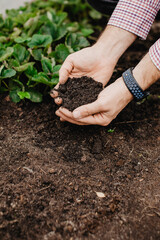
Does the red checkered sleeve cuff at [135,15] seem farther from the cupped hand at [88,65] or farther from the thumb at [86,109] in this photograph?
the thumb at [86,109]

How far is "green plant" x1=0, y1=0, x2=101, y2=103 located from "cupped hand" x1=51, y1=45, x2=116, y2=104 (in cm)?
14

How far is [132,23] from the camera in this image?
192cm

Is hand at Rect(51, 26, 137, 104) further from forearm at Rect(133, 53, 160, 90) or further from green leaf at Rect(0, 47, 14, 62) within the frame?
green leaf at Rect(0, 47, 14, 62)

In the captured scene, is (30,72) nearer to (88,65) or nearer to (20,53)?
(20,53)

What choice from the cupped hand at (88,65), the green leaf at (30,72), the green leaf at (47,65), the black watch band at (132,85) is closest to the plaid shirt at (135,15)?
the cupped hand at (88,65)

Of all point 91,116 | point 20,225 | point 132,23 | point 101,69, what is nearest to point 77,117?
point 91,116

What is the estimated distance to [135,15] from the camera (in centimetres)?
190

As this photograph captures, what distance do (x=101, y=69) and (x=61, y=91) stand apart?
39 cm

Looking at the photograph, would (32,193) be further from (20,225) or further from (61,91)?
(61,91)

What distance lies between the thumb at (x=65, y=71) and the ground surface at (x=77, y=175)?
1.05 ft

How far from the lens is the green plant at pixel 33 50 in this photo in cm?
196

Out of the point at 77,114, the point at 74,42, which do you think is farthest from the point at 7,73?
the point at 74,42

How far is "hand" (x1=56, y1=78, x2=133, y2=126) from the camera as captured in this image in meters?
1.59

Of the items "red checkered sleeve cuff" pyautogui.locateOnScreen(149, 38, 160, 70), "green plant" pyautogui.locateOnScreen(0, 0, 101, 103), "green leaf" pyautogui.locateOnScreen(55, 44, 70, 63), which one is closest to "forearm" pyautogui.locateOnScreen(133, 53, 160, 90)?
"red checkered sleeve cuff" pyautogui.locateOnScreen(149, 38, 160, 70)
